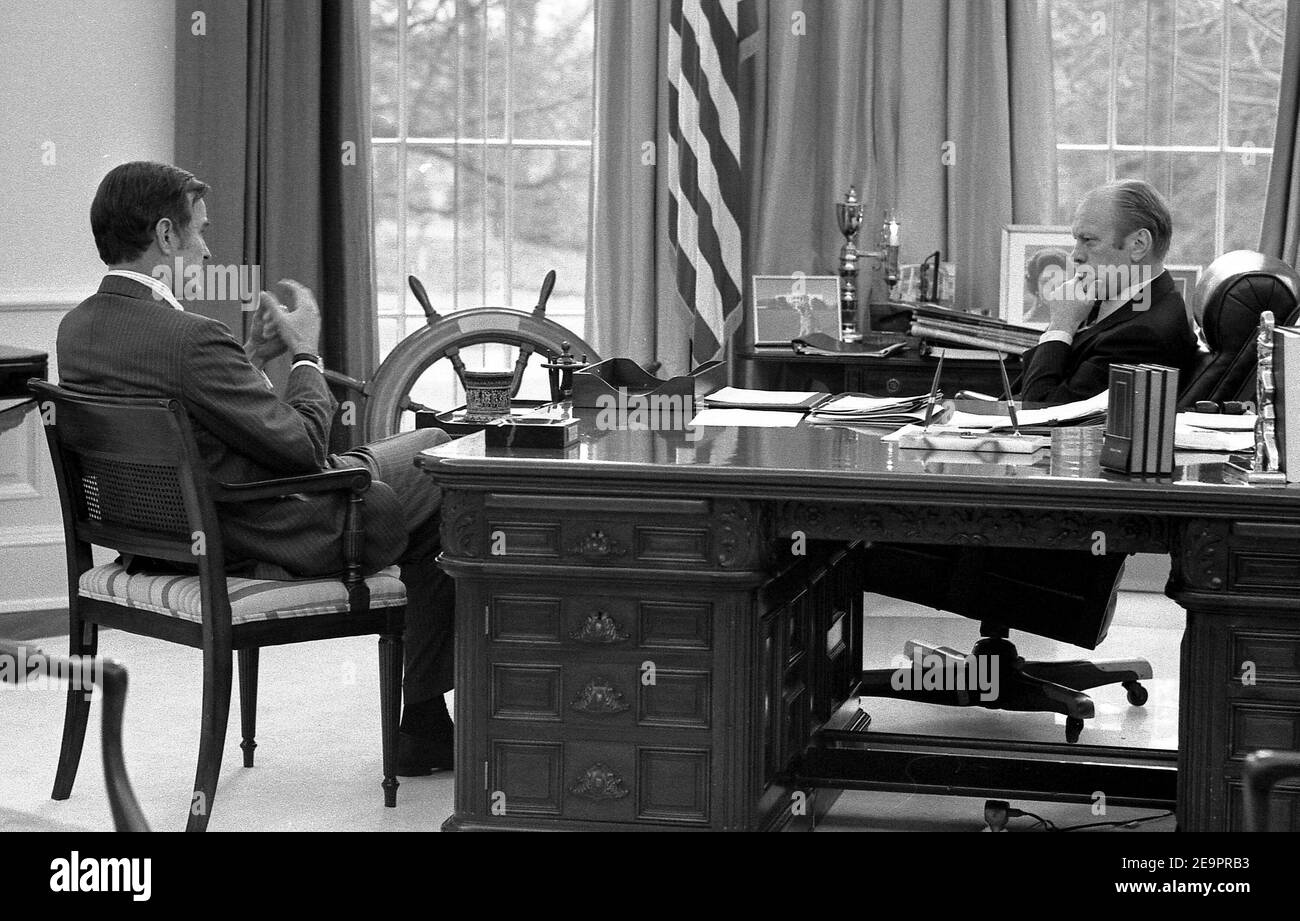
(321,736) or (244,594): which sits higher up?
(244,594)

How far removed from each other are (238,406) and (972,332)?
2.45 meters

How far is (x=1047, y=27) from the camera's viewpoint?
17.1 feet

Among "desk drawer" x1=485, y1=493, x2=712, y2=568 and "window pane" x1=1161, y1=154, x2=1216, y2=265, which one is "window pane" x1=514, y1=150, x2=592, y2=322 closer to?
"window pane" x1=1161, y1=154, x2=1216, y2=265

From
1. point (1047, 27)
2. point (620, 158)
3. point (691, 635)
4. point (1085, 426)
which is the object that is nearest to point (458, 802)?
point (691, 635)

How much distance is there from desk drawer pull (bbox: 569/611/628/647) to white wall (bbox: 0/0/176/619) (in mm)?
2750

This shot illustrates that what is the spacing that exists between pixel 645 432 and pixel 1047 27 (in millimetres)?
2704

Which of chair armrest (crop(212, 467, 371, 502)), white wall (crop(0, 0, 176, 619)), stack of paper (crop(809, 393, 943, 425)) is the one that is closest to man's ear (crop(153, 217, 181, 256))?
chair armrest (crop(212, 467, 371, 502))

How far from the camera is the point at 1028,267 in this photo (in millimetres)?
5129

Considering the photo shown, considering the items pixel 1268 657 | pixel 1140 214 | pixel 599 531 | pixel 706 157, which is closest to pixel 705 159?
pixel 706 157

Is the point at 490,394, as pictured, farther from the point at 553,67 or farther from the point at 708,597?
the point at 553,67

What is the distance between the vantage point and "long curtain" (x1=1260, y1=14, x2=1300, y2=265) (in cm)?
505

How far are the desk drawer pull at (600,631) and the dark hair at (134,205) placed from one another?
116 centimetres

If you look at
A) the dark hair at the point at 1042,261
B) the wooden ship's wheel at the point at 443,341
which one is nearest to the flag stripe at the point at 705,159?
the wooden ship's wheel at the point at 443,341

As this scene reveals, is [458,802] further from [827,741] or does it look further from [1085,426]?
[1085,426]
